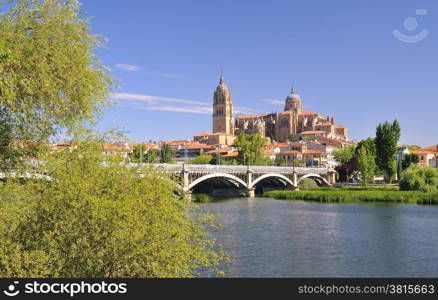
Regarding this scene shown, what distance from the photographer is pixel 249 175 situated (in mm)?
75812

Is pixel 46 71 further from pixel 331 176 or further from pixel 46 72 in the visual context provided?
pixel 331 176

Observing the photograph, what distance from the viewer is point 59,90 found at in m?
13.4

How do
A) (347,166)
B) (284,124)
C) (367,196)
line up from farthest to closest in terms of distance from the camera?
1. (284,124)
2. (347,166)
3. (367,196)

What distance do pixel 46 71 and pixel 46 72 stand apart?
0.17ft

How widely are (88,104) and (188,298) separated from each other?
6.71 meters

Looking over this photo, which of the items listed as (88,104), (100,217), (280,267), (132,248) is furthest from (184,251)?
(280,267)

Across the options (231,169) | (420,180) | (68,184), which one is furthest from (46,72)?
(231,169)

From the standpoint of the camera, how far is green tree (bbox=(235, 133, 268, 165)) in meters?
97.0

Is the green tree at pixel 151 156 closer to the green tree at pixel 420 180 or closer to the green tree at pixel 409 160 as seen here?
the green tree at pixel 420 180

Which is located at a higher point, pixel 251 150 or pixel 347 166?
pixel 251 150

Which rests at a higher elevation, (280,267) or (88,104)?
(88,104)

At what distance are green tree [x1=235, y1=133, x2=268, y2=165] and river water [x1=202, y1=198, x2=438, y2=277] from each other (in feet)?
158

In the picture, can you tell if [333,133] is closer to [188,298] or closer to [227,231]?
[227,231]

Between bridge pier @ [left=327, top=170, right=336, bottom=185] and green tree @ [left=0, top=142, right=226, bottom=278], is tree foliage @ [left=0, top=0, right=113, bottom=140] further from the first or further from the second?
bridge pier @ [left=327, top=170, right=336, bottom=185]
